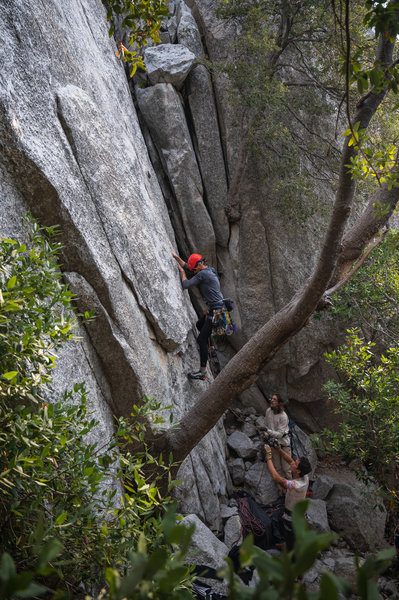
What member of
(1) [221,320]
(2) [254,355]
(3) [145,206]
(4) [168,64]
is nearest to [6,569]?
(2) [254,355]

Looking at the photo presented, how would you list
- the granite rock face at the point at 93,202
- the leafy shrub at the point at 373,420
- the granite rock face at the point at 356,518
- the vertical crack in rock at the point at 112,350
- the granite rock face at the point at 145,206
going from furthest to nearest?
the granite rock face at the point at 356,518
the leafy shrub at the point at 373,420
the vertical crack in rock at the point at 112,350
the granite rock face at the point at 145,206
the granite rock face at the point at 93,202

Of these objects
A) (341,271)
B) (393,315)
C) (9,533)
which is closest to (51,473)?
(9,533)

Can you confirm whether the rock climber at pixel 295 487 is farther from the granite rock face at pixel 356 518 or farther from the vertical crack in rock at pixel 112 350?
the vertical crack in rock at pixel 112 350

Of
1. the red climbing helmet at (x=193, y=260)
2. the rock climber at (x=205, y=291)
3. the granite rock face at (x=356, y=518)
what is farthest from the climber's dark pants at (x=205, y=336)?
the granite rock face at (x=356, y=518)

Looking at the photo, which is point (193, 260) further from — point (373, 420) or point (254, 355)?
point (373, 420)

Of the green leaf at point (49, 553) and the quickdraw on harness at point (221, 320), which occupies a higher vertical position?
the green leaf at point (49, 553)

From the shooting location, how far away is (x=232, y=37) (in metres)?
9.93

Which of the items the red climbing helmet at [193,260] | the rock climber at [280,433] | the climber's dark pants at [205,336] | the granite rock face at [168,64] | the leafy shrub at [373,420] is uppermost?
the granite rock face at [168,64]

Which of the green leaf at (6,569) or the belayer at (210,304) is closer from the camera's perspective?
the green leaf at (6,569)

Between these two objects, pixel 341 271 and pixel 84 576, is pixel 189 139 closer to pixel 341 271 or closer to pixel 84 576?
pixel 341 271

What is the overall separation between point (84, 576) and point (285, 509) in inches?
192

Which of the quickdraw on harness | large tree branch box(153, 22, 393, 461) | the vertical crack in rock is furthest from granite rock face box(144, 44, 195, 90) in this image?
the vertical crack in rock

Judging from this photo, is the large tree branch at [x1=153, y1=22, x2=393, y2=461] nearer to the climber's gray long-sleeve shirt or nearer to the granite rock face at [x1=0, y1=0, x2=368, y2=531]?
the granite rock face at [x1=0, y1=0, x2=368, y2=531]

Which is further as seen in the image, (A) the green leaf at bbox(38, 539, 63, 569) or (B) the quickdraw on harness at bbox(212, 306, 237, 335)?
(B) the quickdraw on harness at bbox(212, 306, 237, 335)
